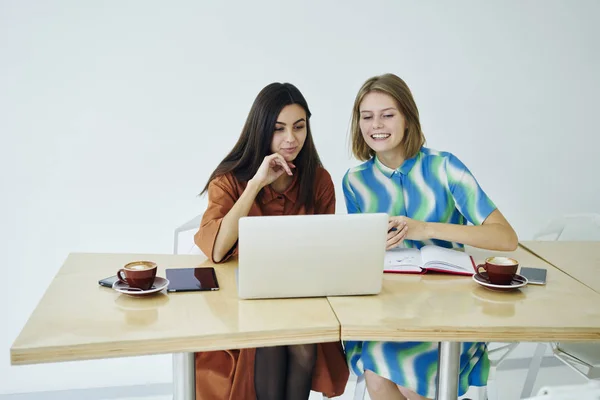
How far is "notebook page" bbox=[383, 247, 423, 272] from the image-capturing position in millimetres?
1898

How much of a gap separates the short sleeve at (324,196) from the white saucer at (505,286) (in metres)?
0.64

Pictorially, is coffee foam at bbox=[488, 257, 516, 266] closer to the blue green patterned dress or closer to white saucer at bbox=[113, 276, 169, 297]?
the blue green patterned dress

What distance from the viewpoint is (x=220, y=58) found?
9.52 ft

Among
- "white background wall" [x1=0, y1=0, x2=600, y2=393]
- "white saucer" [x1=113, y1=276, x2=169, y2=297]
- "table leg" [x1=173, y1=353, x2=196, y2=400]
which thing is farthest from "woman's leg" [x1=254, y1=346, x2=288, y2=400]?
"white background wall" [x1=0, y1=0, x2=600, y2=393]

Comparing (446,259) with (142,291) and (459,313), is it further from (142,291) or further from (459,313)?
(142,291)

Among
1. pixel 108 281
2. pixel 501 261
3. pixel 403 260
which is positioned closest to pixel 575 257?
pixel 501 261

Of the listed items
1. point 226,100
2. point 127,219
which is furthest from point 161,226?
point 226,100

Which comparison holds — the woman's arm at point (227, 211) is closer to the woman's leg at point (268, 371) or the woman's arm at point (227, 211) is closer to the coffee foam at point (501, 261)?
the woman's leg at point (268, 371)

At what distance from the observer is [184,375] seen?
164 centimetres

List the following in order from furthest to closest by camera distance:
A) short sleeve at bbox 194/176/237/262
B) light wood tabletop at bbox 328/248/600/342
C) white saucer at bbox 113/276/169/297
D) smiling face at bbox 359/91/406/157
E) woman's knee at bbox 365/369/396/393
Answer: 1. smiling face at bbox 359/91/406/157
2. woman's knee at bbox 365/369/396/393
3. short sleeve at bbox 194/176/237/262
4. white saucer at bbox 113/276/169/297
5. light wood tabletop at bbox 328/248/600/342

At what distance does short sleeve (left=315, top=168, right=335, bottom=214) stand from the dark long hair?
0.05 metres

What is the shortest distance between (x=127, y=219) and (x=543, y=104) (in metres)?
2.04

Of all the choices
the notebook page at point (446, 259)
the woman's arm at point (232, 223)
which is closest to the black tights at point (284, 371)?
the woman's arm at point (232, 223)

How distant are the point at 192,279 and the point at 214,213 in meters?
0.35
